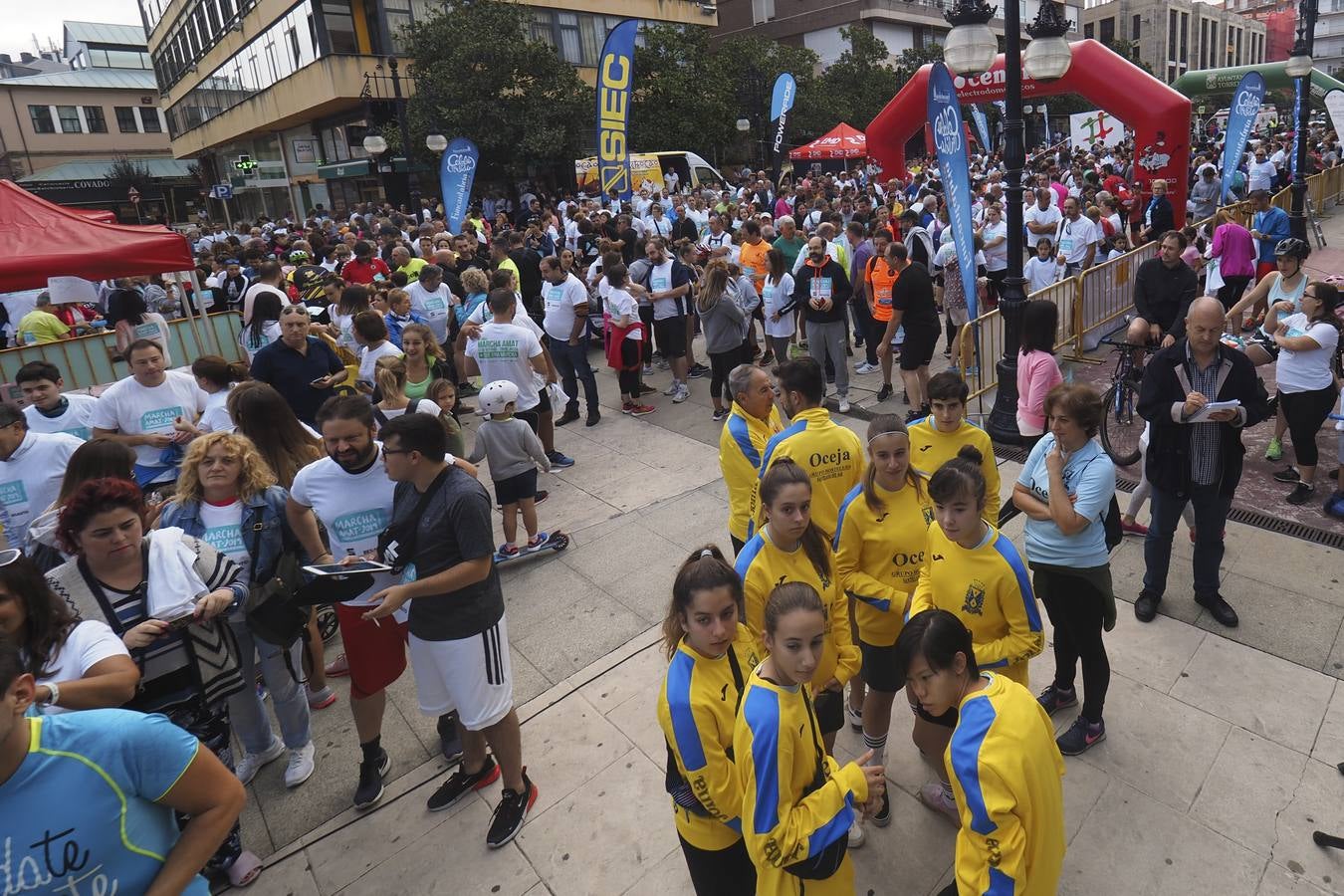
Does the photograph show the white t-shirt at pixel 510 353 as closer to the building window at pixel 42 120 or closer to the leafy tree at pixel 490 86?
the leafy tree at pixel 490 86

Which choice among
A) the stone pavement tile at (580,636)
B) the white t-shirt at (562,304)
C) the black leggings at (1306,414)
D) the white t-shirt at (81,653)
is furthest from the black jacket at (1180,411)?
the white t-shirt at (562,304)

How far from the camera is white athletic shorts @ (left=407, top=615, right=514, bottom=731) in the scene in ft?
11.5

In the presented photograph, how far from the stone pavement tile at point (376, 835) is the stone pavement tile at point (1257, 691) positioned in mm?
3775

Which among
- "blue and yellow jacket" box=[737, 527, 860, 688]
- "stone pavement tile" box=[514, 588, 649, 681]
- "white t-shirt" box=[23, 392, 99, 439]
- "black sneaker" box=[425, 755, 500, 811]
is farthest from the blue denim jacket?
"blue and yellow jacket" box=[737, 527, 860, 688]

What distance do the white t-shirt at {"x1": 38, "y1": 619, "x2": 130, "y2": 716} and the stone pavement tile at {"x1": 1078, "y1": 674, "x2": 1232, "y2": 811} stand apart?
4.14 m

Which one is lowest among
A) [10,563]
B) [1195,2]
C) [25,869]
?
[25,869]

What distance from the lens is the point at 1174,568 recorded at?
5301 mm

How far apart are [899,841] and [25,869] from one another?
3046 mm

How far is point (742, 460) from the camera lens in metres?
4.17

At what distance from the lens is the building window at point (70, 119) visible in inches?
2132

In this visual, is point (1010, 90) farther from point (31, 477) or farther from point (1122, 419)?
point (31, 477)

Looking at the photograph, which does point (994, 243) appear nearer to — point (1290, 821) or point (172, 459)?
point (1290, 821)

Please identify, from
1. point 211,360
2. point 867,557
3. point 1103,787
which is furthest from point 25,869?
point 211,360

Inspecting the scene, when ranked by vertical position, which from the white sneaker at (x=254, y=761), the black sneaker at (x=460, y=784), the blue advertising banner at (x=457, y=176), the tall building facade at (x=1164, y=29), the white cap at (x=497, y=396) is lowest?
the black sneaker at (x=460, y=784)
